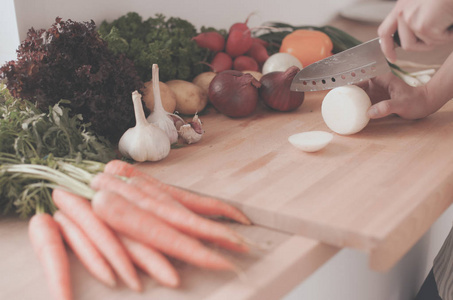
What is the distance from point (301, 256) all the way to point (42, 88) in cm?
75

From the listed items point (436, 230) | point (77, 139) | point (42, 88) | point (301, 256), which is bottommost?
point (436, 230)

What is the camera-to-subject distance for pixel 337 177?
993 mm

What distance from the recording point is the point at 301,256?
0.79m

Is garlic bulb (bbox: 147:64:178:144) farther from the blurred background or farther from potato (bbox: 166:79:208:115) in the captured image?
the blurred background

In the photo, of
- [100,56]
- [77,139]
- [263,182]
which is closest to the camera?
[263,182]

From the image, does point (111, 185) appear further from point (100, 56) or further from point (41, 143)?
point (100, 56)

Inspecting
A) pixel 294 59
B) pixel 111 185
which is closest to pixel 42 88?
pixel 111 185

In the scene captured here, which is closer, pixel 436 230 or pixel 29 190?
pixel 29 190

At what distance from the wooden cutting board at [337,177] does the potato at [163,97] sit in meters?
0.15

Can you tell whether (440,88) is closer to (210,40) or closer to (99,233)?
(210,40)

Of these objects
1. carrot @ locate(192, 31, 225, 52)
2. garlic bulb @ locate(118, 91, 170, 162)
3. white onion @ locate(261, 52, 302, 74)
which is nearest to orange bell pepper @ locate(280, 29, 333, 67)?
white onion @ locate(261, 52, 302, 74)

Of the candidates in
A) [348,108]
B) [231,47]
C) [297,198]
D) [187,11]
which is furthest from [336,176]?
[187,11]

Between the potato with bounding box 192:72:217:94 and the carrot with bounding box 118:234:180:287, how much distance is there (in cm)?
85

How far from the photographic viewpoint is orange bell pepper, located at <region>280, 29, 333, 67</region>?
1822mm
